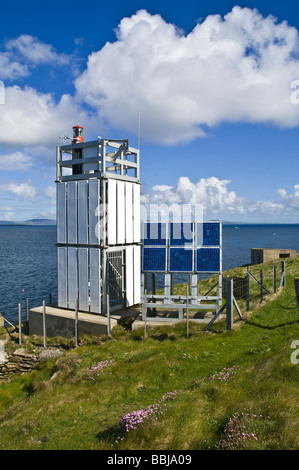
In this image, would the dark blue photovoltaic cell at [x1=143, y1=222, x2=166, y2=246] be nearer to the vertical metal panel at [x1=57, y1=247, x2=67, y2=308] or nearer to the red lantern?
the vertical metal panel at [x1=57, y1=247, x2=67, y2=308]

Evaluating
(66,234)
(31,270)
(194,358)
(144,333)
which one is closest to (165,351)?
(194,358)

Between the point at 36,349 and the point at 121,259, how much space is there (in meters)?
7.49

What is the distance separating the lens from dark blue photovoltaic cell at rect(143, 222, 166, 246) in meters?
20.8

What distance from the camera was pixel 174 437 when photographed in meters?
8.52

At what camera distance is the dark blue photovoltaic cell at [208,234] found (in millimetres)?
19984

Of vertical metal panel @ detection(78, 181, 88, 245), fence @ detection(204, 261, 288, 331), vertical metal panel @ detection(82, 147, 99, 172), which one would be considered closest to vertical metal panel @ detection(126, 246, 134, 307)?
vertical metal panel @ detection(78, 181, 88, 245)

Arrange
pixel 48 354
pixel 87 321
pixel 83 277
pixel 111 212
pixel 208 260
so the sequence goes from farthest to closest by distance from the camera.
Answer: pixel 83 277
pixel 111 212
pixel 87 321
pixel 208 260
pixel 48 354

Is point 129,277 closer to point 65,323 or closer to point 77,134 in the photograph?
point 65,323

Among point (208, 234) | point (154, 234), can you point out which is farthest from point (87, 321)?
point (208, 234)

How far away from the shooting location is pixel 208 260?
65.3 ft

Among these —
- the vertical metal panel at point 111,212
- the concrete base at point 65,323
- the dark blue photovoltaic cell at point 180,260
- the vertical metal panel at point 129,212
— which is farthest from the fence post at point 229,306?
the vertical metal panel at point 129,212

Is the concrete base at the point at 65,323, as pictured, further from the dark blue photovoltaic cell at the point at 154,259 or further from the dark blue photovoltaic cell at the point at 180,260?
the dark blue photovoltaic cell at the point at 180,260

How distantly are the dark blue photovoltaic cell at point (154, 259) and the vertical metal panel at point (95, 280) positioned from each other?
9.80 ft

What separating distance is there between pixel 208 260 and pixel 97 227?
22.5ft
